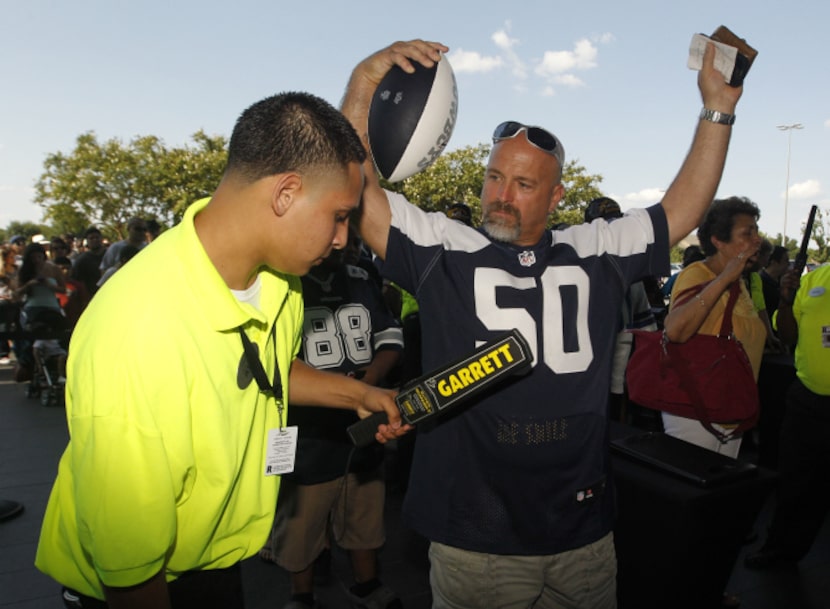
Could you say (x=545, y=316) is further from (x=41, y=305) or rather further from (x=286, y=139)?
(x=41, y=305)

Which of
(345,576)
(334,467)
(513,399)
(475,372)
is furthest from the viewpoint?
(345,576)

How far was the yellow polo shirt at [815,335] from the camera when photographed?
3.69 m

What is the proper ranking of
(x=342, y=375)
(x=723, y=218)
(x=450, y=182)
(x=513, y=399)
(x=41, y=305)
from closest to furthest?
(x=513, y=399) → (x=342, y=375) → (x=723, y=218) → (x=41, y=305) → (x=450, y=182)

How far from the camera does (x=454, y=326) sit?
81.2 inches

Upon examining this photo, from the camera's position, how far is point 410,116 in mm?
2252

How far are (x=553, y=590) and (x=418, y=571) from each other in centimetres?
213

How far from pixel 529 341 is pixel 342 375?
28.7 inches

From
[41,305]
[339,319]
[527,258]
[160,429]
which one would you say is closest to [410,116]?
[527,258]

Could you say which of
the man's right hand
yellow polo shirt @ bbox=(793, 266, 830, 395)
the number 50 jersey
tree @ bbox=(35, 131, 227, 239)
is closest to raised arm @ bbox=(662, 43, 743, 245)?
the number 50 jersey

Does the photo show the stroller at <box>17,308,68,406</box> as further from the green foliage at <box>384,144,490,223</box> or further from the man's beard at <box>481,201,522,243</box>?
the green foliage at <box>384,144,490,223</box>

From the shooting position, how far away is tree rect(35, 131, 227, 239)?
1438 inches

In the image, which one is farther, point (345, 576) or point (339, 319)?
point (345, 576)

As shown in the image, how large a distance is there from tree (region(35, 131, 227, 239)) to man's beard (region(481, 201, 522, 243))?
36.9 metres

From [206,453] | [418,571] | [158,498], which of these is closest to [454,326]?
[206,453]
